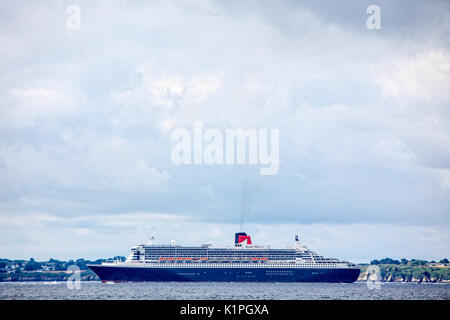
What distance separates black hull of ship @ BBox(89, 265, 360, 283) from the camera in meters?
135

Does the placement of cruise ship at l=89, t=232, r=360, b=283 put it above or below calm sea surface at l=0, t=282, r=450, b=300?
above

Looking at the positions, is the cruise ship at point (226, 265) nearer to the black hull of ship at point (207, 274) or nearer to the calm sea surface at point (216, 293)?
the black hull of ship at point (207, 274)

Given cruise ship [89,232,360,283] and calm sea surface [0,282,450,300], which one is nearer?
calm sea surface [0,282,450,300]

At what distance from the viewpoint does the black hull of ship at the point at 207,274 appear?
135m

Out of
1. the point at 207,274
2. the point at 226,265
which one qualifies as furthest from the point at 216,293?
the point at 226,265

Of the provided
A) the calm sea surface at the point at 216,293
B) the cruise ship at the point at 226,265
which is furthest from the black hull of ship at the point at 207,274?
the calm sea surface at the point at 216,293

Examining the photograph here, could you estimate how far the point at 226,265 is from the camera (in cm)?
13750

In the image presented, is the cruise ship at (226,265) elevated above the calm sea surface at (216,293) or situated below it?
above

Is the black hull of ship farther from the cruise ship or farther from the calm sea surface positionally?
the calm sea surface

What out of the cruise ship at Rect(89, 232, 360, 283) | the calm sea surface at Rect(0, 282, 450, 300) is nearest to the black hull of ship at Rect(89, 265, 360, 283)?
the cruise ship at Rect(89, 232, 360, 283)
